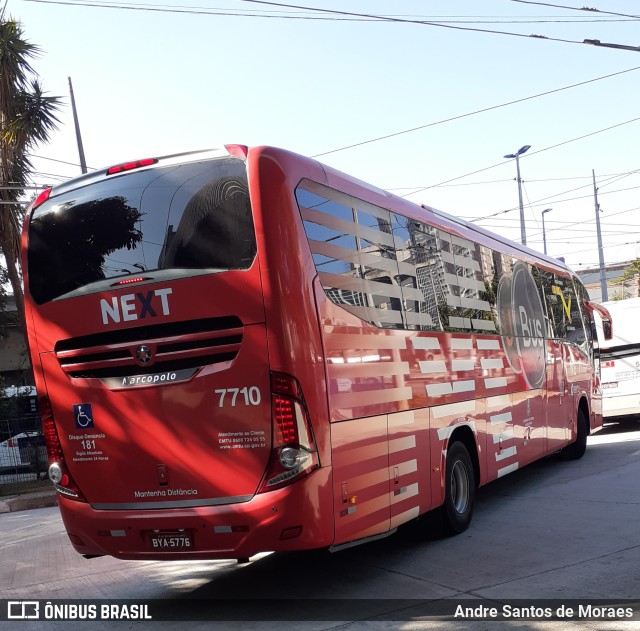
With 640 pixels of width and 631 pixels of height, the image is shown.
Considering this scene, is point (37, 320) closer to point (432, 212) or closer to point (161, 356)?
point (161, 356)

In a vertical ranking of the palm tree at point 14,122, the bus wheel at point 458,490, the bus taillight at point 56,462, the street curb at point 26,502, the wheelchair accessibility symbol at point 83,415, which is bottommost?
the street curb at point 26,502

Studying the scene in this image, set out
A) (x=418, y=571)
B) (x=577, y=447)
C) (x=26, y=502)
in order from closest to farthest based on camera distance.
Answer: (x=418, y=571) < (x=577, y=447) < (x=26, y=502)

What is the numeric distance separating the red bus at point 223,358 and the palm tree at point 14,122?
11232 millimetres

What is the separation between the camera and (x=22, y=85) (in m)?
17.7

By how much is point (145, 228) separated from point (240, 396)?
1.55 meters

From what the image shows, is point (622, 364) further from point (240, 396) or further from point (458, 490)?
point (240, 396)

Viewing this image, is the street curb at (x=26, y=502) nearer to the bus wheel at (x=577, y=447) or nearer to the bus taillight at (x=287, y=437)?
the bus wheel at (x=577, y=447)

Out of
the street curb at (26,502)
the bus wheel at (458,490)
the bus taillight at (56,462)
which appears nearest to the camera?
the bus taillight at (56,462)

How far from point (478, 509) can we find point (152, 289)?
18.2ft

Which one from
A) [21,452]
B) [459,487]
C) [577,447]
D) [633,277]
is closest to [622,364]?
[577,447]

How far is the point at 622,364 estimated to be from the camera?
18.4 meters

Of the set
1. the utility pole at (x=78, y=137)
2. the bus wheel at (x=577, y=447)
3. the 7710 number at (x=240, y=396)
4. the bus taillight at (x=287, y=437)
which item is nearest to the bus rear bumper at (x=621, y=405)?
the bus wheel at (x=577, y=447)

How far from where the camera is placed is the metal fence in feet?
57.8

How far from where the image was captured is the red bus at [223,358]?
5.87 meters
